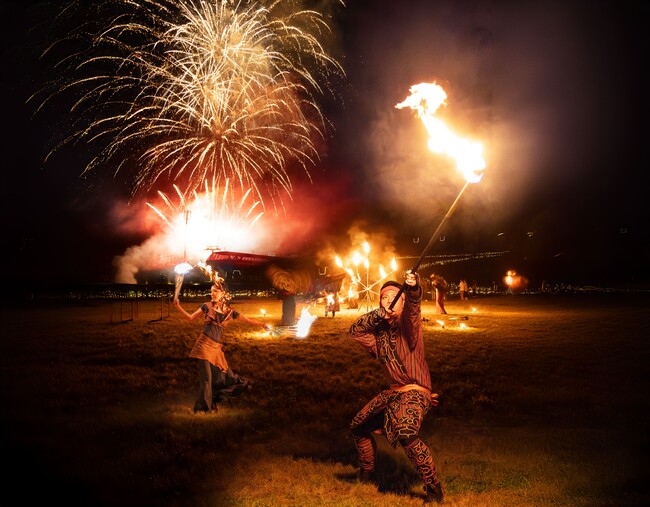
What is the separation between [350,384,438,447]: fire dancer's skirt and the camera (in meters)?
4.67

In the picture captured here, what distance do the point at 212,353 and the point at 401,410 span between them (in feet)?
13.6

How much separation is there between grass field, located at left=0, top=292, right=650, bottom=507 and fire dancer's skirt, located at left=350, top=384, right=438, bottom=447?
69 centimetres

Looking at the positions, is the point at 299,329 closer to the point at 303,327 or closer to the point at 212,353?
the point at 303,327

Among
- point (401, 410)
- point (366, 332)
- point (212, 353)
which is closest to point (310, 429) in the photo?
point (212, 353)

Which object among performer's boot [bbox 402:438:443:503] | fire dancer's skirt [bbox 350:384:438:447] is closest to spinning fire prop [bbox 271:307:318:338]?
fire dancer's skirt [bbox 350:384:438:447]

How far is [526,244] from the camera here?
5041 cm

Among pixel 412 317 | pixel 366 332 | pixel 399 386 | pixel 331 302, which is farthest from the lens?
pixel 331 302

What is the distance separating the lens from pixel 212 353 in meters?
8.05

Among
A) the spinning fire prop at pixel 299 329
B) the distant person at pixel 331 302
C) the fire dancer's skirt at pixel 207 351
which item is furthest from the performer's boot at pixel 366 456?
the distant person at pixel 331 302

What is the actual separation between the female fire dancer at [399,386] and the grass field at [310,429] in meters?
0.38

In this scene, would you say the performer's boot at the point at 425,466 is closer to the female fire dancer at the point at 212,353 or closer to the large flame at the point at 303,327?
the female fire dancer at the point at 212,353

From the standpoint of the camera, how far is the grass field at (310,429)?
16.8ft

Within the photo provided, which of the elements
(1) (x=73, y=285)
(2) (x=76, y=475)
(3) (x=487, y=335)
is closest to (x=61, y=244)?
(1) (x=73, y=285)

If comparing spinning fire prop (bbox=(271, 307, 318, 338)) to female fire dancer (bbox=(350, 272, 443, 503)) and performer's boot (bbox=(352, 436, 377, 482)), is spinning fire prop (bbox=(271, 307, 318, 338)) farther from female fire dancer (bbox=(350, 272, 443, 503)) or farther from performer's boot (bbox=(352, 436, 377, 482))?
female fire dancer (bbox=(350, 272, 443, 503))
